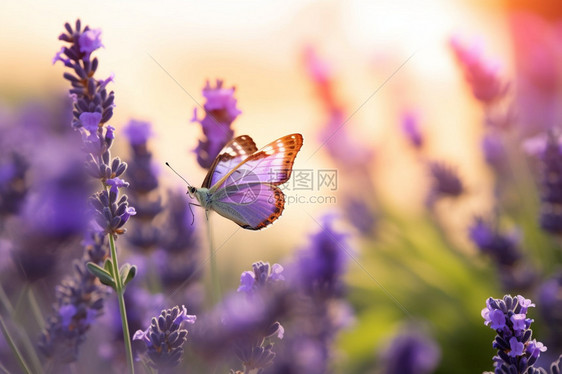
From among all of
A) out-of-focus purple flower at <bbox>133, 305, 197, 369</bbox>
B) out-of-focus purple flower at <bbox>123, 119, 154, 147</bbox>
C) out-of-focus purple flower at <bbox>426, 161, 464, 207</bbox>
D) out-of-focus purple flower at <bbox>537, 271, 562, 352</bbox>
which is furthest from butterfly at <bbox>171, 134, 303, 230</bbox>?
out-of-focus purple flower at <bbox>426, 161, 464, 207</bbox>

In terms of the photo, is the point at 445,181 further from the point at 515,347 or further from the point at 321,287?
the point at 515,347

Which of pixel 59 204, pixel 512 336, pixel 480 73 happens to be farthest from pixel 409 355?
pixel 480 73

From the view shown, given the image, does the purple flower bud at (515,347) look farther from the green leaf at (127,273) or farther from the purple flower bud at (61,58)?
Answer: the purple flower bud at (61,58)

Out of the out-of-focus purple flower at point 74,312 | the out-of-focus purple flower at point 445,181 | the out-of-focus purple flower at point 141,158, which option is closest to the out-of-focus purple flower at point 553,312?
the out-of-focus purple flower at point 445,181

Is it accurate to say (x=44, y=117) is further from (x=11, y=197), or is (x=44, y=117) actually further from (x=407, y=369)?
(x=407, y=369)

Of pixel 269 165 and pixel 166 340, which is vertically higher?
pixel 269 165

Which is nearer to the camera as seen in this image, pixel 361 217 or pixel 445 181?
pixel 445 181

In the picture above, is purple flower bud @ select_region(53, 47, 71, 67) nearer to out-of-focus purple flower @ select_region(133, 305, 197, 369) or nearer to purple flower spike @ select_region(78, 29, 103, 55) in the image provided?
purple flower spike @ select_region(78, 29, 103, 55)
